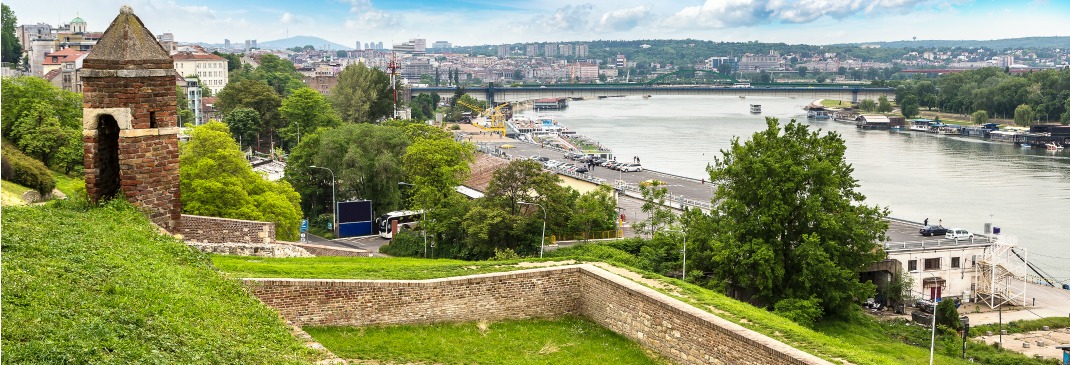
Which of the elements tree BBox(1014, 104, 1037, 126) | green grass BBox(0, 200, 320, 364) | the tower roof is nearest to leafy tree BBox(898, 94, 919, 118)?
tree BBox(1014, 104, 1037, 126)

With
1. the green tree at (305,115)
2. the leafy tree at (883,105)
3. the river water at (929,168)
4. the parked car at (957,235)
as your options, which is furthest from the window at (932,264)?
the leafy tree at (883,105)

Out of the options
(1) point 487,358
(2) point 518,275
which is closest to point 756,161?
(2) point 518,275

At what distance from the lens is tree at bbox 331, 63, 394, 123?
61281 mm

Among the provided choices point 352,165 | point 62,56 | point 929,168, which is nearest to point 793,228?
point 352,165

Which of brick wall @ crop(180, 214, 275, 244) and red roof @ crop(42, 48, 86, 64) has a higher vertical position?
red roof @ crop(42, 48, 86, 64)

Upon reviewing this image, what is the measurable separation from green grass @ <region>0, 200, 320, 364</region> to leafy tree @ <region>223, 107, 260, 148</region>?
44802mm

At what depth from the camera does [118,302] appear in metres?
7.72

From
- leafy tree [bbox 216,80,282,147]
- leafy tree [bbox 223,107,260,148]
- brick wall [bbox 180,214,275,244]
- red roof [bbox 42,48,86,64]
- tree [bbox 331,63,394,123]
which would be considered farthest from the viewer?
red roof [bbox 42,48,86,64]

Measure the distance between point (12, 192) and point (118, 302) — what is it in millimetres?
10920

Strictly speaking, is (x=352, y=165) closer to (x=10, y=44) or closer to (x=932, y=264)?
(x=932, y=264)

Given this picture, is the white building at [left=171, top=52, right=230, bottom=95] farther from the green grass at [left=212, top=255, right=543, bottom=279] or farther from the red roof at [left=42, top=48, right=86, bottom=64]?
the green grass at [left=212, top=255, right=543, bottom=279]

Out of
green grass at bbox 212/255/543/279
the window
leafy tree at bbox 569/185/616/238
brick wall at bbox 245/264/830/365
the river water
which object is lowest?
the window

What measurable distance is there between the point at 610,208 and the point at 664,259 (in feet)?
19.1

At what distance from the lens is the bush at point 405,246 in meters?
31.4
